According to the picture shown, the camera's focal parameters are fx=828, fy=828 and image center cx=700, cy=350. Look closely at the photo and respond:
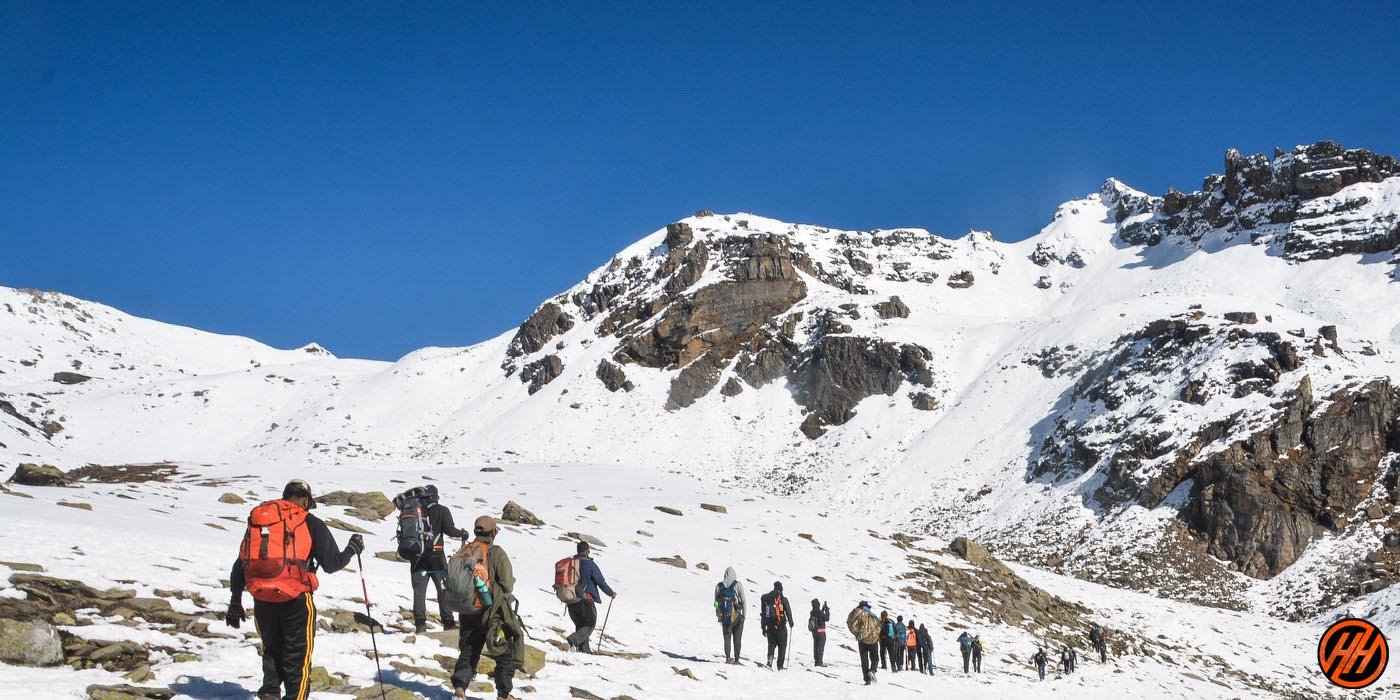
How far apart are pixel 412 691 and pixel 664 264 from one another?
93835 millimetres

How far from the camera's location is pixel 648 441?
74000 millimetres

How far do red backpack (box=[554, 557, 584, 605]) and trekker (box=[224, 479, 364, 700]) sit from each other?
19.8 feet

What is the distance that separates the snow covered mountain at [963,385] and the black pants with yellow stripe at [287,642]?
3562 cm

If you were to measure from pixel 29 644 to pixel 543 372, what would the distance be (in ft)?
267

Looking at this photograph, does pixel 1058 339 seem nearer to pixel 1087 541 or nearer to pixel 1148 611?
pixel 1087 541

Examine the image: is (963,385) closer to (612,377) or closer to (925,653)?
(612,377)

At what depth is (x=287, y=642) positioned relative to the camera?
7.67 metres

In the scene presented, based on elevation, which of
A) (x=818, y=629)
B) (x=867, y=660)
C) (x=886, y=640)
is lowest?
(x=886, y=640)

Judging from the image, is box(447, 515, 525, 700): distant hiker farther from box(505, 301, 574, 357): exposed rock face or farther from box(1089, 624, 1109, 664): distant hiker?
box(505, 301, 574, 357): exposed rock face

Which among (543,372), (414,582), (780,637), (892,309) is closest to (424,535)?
(414,582)

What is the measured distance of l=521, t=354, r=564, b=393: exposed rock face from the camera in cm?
8812

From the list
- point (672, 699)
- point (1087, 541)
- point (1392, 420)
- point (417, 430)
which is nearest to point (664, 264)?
point (417, 430)

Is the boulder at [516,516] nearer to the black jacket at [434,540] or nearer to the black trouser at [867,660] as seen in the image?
the black trouser at [867,660]

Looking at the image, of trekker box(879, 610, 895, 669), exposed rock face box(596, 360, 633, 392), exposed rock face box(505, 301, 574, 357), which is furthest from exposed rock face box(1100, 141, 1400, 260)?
trekker box(879, 610, 895, 669)
